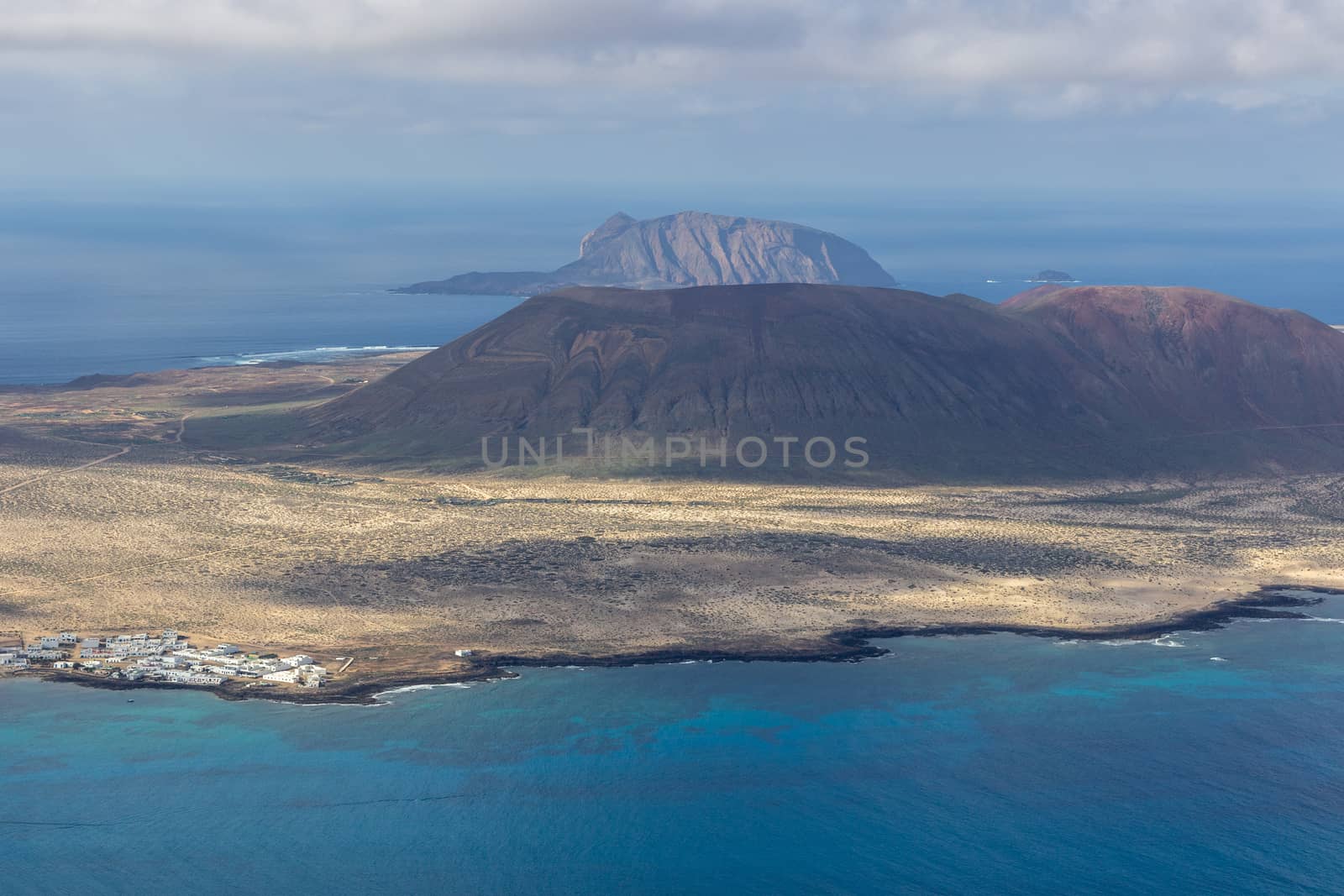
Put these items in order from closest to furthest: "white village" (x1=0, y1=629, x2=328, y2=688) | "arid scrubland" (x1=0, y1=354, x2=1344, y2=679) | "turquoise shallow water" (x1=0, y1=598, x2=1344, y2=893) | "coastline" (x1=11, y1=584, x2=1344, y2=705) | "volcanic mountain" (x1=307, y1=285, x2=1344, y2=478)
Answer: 1. "turquoise shallow water" (x1=0, y1=598, x2=1344, y2=893)
2. "coastline" (x1=11, y1=584, x2=1344, y2=705)
3. "white village" (x1=0, y1=629, x2=328, y2=688)
4. "arid scrubland" (x1=0, y1=354, x2=1344, y2=679)
5. "volcanic mountain" (x1=307, y1=285, x2=1344, y2=478)

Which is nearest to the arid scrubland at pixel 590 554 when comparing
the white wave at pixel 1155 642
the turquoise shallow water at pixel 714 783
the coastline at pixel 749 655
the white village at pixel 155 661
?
the coastline at pixel 749 655

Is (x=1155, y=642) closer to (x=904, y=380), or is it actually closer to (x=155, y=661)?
(x=155, y=661)

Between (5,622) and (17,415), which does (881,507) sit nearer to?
(5,622)

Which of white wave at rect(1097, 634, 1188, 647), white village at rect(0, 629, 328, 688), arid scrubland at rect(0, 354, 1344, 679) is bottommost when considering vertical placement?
white wave at rect(1097, 634, 1188, 647)

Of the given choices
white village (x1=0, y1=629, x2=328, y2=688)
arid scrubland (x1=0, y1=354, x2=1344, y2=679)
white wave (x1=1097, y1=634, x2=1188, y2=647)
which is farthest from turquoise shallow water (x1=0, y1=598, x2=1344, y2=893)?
arid scrubland (x1=0, y1=354, x2=1344, y2=679)

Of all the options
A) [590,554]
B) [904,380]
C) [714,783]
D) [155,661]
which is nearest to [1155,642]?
[714,783]

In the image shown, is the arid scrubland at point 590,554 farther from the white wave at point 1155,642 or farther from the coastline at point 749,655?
the white wave at point 1155,642

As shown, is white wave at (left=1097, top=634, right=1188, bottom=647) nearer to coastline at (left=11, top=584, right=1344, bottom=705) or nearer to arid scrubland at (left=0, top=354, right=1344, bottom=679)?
coastline at (left=11, top=584, right=1344, bottom=705)
